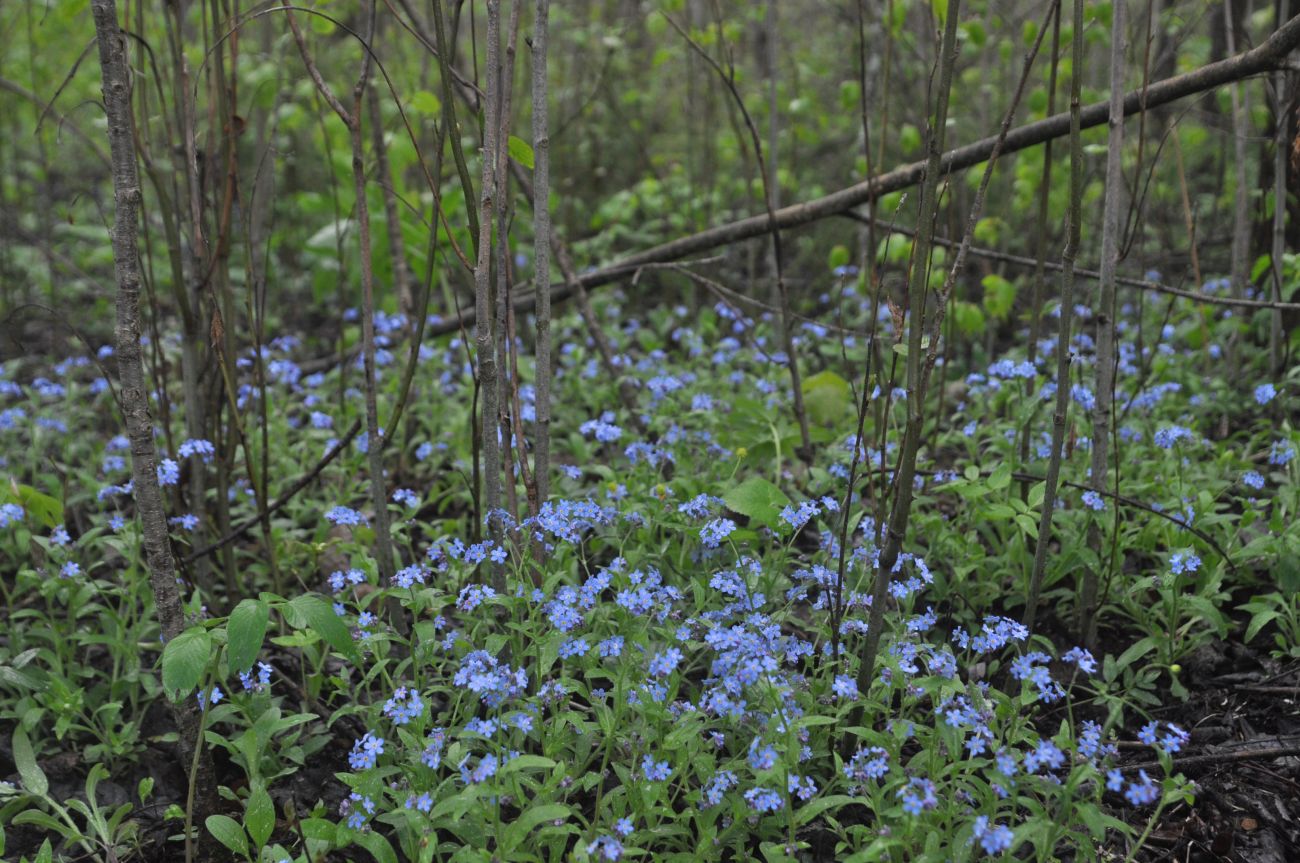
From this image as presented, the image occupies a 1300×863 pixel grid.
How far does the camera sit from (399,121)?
5305 mm

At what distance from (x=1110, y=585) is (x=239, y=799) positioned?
86.3 inches

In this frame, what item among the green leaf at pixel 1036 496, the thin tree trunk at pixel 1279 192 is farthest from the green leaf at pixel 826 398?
the thin tree trunk at pixel 1279 192

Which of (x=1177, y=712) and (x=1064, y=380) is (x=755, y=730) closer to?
(x=1064, y=380)

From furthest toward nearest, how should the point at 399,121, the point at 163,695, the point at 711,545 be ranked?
the point at 399,121
the point at 163,695
the point at 711,545

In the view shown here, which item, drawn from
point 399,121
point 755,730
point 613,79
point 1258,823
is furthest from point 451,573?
point 613,79

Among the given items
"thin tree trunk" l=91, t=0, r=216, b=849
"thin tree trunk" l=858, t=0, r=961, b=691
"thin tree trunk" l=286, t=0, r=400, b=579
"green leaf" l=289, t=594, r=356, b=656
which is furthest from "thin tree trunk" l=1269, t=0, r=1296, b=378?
"thin tree trunk" l=91, t=0, r=216, b=849

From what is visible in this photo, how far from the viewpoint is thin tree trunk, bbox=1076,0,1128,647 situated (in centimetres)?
225

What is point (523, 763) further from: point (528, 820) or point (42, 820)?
point (42, 820)

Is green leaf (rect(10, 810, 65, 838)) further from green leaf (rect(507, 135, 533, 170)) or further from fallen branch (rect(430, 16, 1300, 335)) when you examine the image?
green leaf (rect(507, 135, 533, 170))

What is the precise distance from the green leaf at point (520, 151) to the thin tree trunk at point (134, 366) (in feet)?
2.64

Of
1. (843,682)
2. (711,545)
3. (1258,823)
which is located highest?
(711,545)

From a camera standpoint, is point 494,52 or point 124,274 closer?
point 124,274

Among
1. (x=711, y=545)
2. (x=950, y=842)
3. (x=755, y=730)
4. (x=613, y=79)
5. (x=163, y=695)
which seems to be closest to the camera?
(x=950, y=842)

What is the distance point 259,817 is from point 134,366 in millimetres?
931
